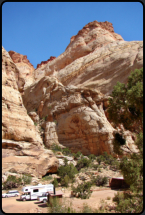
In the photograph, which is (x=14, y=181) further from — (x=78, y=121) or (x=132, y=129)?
(x=78, y=121)

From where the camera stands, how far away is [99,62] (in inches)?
1708

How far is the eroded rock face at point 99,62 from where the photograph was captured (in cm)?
3722

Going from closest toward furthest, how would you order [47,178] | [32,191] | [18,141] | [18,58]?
1. [32,191]
2. [47,178]
3. [18,141]
4. [18,58]

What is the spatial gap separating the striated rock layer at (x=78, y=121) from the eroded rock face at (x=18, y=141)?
9.94 meters

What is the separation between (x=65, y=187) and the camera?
53.6 ft

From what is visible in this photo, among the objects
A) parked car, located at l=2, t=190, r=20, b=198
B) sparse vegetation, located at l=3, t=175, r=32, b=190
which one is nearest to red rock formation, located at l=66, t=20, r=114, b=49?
sparse vegetation, located at l=3, t=175, r=32, b=190

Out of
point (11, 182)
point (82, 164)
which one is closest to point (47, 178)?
point (11, 182)

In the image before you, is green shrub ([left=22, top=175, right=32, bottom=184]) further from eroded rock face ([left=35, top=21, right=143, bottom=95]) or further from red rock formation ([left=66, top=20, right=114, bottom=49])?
red rock formation ([left=66, top=20, right=114, bottom=49])

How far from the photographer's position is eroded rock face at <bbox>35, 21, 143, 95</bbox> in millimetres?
37219

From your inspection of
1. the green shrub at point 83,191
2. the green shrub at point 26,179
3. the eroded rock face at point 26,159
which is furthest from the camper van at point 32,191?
the eroded rock face at point 26,159

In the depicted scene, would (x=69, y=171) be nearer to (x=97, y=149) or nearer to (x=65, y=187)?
(x=65, y=187)

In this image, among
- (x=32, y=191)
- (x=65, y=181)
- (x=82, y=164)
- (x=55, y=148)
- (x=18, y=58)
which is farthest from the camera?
(x=18, y=58)

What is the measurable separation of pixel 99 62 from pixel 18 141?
99.7 feet

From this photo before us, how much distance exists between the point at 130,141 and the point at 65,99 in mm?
12515
